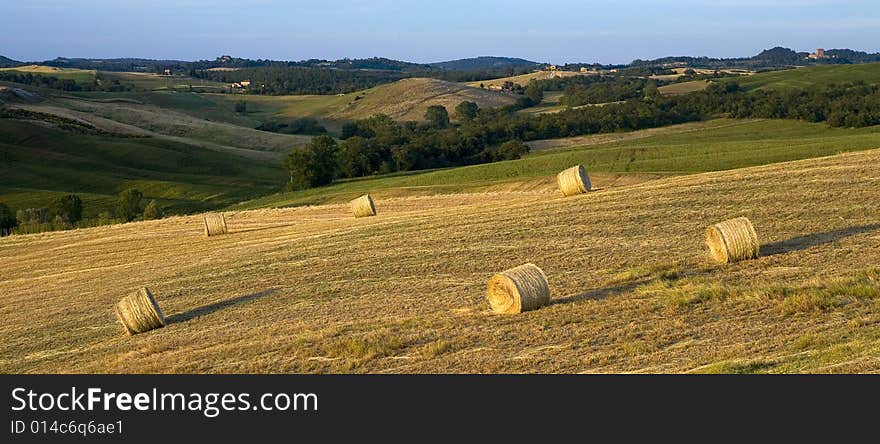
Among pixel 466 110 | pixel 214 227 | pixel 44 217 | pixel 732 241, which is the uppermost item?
pixel 732 241

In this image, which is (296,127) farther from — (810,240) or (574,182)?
(810,240)

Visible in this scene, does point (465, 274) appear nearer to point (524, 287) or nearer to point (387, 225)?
point (524, 287)

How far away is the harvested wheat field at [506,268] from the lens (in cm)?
1276

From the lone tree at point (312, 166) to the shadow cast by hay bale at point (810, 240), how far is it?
179 ft

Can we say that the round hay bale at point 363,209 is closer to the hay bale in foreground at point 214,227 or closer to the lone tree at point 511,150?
the hay bale in foreground at point 214,227

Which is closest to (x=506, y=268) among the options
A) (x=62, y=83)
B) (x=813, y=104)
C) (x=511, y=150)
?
(x=511, y=150)

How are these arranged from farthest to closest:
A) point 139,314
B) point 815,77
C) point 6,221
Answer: point 815,77 → point 6,221 → point 139,314

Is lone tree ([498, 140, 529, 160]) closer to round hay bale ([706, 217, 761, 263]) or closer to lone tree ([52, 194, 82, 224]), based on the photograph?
lone tree ([52, 194, 82, 224])

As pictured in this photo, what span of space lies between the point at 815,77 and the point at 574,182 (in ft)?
388

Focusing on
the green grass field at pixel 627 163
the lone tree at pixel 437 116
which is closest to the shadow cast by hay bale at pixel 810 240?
the green grass field at pixel 627 163

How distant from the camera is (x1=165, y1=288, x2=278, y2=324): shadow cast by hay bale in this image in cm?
1830

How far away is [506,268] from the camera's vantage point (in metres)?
19.2

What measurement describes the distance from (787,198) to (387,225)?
11.2 metres
